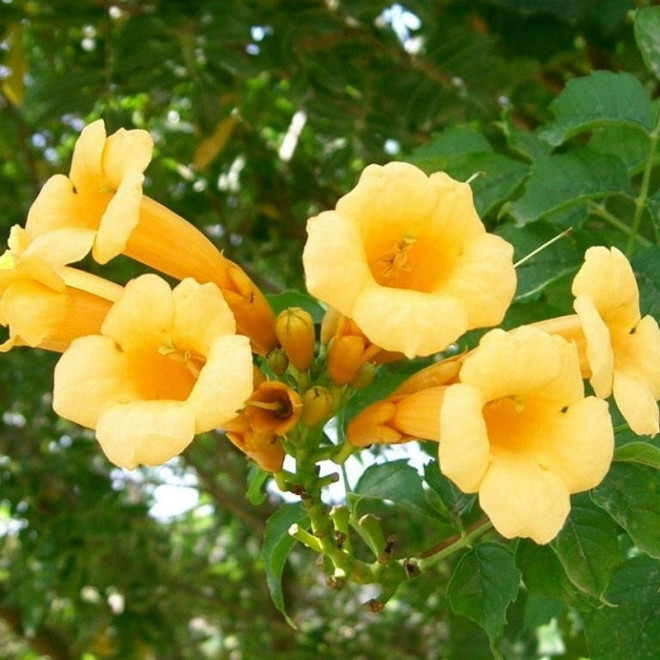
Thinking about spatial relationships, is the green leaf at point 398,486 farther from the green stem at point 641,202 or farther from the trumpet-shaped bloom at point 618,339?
the green stem at point 641,202

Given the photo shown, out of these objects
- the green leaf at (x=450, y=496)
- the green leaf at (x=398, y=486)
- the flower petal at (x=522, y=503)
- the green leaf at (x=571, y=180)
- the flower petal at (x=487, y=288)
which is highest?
the flower petal at (x=487, y=288)

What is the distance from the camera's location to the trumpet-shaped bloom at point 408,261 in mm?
1349

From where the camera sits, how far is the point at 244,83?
4.09 metres

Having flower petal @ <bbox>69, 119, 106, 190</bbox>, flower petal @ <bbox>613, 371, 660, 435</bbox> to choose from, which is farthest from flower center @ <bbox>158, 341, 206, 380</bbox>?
flower petal @ <bbox>613, 371, 660, 435</bbox>

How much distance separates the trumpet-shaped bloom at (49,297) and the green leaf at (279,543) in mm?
537

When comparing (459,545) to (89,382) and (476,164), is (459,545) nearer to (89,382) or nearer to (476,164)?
(89,382)

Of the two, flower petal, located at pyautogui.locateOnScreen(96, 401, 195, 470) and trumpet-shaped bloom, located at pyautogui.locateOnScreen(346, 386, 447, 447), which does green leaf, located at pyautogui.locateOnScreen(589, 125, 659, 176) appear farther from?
flower petal, located at pyautogui.locateOnScreen(96, 401, 195, 470)

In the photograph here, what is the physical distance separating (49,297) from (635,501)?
39.5 inches

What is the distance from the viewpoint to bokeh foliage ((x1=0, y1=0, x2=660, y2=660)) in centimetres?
235

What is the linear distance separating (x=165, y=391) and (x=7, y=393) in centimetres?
362

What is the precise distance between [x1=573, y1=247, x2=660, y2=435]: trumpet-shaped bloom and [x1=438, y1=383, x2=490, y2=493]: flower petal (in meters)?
0.21

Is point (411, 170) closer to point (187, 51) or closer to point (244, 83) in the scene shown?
point (187, 51)

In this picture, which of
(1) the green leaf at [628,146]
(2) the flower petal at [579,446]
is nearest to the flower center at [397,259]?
(2) the flower petal at [579,446]

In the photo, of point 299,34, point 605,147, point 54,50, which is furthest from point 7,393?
point 605,147
